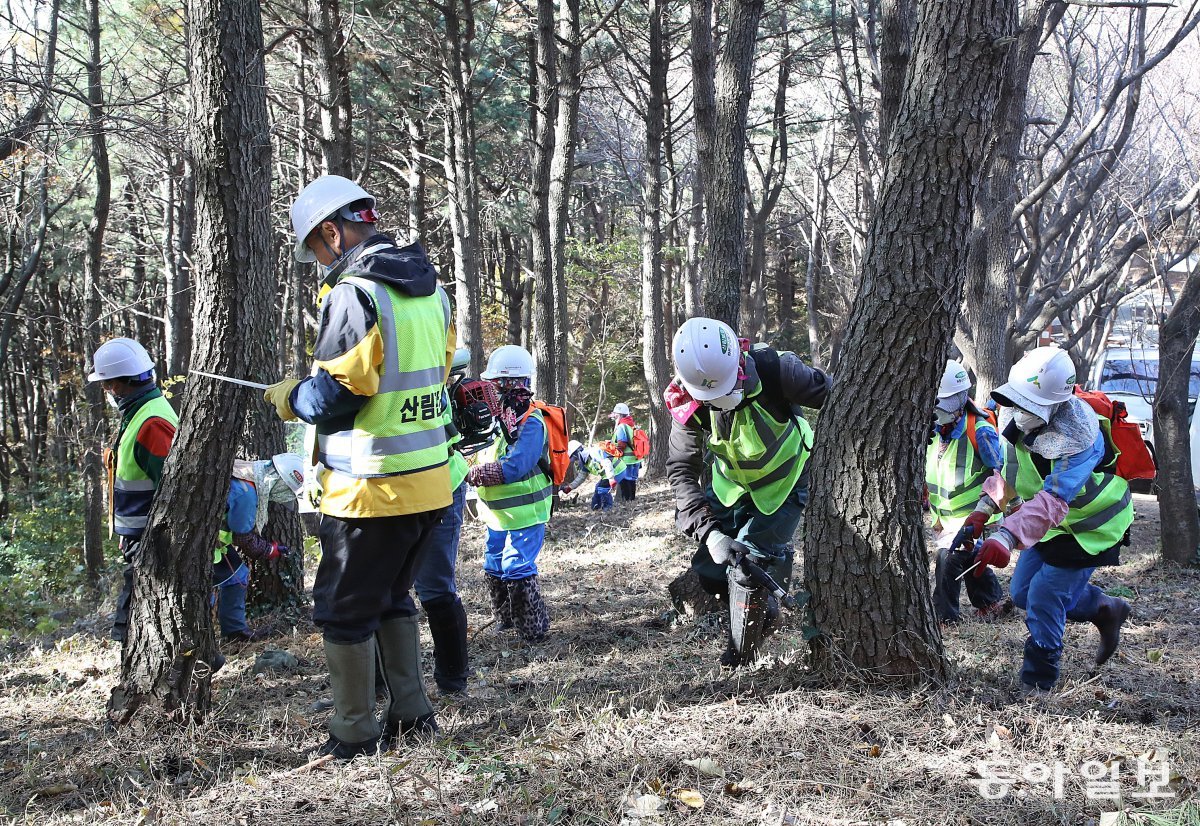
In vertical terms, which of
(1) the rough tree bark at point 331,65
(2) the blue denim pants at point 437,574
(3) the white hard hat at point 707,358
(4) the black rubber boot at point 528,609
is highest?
(1) the rough tree bark at point 331,65

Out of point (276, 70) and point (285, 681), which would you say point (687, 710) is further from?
point (276, 70)

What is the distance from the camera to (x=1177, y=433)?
8.21 m

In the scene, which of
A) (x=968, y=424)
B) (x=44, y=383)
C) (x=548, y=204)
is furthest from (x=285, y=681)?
(x=44, y=383)

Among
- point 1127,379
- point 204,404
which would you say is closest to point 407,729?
point 204,404

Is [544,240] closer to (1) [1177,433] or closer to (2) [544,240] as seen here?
(2) [544,240]

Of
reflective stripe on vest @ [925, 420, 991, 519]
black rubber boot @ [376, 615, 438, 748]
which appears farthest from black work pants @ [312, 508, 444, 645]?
reflective stripe on vest @ [925, 420, 991, 519]

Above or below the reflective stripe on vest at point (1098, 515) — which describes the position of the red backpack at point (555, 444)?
above

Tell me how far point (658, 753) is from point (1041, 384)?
2.63 m

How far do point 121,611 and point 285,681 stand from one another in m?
1.22

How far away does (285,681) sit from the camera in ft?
17.5

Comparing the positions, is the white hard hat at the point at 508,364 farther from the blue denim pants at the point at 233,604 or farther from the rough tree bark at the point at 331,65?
the rough tree bark at the point at 331,65

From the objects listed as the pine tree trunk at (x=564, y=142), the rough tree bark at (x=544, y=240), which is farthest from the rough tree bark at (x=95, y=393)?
the pine tree trunk at (x=564, y=142)

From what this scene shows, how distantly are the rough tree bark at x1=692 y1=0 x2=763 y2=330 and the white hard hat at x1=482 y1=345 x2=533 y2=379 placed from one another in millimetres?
1741

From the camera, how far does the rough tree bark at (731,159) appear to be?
746cm
